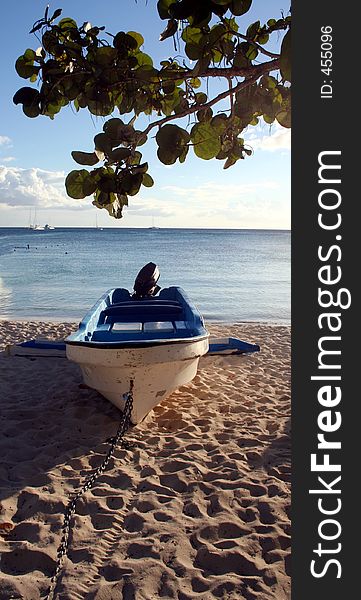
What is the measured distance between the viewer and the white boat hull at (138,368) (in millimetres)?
5113

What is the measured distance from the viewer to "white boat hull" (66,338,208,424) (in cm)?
511

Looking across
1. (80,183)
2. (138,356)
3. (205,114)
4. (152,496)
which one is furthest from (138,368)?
(80,183)

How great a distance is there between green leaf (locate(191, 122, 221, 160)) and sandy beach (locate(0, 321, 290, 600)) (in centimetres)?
258

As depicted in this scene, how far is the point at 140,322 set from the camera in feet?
23.2

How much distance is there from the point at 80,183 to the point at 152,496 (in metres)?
3.14

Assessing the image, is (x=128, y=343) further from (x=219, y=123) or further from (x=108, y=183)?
(x=108, y=183)

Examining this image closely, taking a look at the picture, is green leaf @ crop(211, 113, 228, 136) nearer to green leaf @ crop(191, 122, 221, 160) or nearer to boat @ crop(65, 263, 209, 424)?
green leaf @ crop(191, 122, 221, 160)

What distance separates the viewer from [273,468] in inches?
186

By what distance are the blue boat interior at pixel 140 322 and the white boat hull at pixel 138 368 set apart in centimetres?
19

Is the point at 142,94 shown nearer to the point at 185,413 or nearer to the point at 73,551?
the point at 73,551

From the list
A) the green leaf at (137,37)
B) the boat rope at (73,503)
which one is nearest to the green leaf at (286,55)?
the green leaf at (137,37)

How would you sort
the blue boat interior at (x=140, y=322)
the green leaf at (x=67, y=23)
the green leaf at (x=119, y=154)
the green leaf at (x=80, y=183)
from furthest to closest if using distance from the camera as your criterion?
the blue boat interior at (x=140, y=322) → the green leaf at (x=67, y=23) → the green leaf at (x=80, y=183) → the green leaf at (x=119, y=154)

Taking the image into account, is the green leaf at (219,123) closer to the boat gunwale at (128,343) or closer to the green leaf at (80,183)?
the green leaf at (80,183)

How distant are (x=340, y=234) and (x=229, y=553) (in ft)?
9.21
